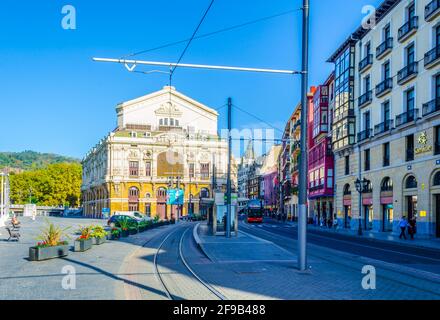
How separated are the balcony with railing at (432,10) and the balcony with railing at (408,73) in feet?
11.4

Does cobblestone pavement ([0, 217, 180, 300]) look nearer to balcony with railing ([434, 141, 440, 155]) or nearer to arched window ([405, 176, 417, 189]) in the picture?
balcony with railing ([434, 141, 440, 155])

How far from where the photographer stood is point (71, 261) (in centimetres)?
1661

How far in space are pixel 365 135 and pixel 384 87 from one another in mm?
5871

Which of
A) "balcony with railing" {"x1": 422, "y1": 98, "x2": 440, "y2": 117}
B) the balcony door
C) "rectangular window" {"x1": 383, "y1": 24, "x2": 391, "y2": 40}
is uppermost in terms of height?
"rectangular window" {"x1": 383, "y1": 24, "x2": 391, "y2": 40}

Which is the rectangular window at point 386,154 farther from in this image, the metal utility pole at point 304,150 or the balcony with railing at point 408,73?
the metal utility pole at point 304,150

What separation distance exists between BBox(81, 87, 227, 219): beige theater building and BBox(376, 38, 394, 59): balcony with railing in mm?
52820

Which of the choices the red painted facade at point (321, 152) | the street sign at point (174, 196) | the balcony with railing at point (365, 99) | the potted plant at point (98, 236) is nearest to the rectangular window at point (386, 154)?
the balcony with railing at point (365, 99)

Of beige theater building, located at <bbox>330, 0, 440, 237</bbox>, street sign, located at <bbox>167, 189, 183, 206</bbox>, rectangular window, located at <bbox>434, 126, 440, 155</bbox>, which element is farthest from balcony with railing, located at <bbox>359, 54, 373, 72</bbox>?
street sign, located at <bbox>167, 189, 183, 206</bbox>

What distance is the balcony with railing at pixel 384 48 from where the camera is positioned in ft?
132

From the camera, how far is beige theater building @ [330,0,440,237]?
110 ft

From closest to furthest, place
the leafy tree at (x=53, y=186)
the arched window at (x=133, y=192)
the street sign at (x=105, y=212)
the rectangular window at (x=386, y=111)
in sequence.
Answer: the rectangular window at (x=386, y=111) → the street sign at (x=105, y=212) → the arched window at (x=133, y=192) → the leafy tree at (x=53, y=186)

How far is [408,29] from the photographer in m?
36.7
